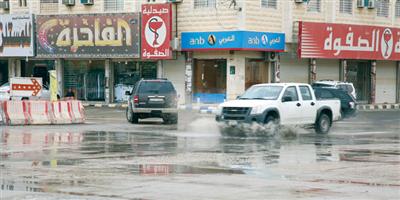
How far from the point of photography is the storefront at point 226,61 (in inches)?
1545

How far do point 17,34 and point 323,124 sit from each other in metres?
26.2

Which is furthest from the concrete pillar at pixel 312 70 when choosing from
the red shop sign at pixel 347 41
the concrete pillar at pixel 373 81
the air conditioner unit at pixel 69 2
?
the air conditioner unit at pixel 69 2

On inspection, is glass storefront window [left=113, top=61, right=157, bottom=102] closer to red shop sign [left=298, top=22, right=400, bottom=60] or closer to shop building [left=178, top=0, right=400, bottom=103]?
shop building [left=178, top=0, right=400, bottom=103]

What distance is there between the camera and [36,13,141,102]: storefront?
42812mm

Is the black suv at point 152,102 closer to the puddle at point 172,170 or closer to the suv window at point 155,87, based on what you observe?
the suv window at point 155,87

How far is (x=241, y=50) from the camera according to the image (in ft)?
130

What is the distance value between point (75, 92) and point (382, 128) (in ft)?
74.6

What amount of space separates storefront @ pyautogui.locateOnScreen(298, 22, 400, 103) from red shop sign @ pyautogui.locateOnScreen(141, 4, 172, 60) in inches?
283

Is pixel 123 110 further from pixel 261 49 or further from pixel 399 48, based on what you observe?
pixel 399 48

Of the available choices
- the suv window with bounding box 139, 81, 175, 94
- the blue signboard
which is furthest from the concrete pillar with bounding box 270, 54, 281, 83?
the suv window with bounding box 139, 81, 175, 94

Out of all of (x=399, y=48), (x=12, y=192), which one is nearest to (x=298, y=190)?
(x=12, y=192)

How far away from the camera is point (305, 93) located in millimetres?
23922

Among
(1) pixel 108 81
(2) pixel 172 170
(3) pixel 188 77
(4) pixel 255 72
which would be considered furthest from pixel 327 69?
(2) pixel 172 170

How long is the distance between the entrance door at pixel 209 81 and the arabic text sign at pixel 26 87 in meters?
14.3
